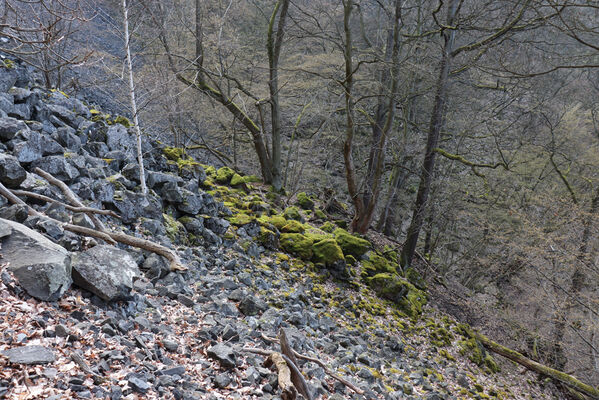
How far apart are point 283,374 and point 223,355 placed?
2.02ft

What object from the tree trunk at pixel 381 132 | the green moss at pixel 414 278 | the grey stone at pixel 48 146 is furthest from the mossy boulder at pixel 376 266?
the grey stone at pixel 48 146

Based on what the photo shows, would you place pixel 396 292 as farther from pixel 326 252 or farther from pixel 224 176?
pixel 224 176

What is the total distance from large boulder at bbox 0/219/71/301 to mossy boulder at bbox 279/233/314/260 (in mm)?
6343

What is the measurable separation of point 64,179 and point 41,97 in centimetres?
323

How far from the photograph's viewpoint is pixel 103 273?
11.9 feet

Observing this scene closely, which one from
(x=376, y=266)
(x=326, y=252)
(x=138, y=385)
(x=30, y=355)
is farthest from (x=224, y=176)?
(x=30, y=355)

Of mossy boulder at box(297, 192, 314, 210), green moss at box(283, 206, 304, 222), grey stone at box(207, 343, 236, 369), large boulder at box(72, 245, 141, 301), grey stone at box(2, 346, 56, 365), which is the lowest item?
grey stone at box(207, 343, 236, 369)

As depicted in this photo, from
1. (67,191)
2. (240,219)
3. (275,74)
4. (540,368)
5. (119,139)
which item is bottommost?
(540,368)

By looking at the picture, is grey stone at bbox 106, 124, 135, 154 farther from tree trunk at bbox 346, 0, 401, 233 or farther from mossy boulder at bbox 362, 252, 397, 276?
mossy boulder at bbox 362, 252, 397, 276

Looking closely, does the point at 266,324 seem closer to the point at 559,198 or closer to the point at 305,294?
the point at 305,294

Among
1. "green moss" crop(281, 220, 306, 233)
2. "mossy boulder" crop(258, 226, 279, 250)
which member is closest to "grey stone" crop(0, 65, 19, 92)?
"mossy boulder" crop(258, 226, 279, 250)

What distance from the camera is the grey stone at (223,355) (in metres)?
3.54

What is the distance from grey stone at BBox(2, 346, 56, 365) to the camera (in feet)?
7.74

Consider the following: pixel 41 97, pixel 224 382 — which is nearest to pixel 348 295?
pixel 224 382
